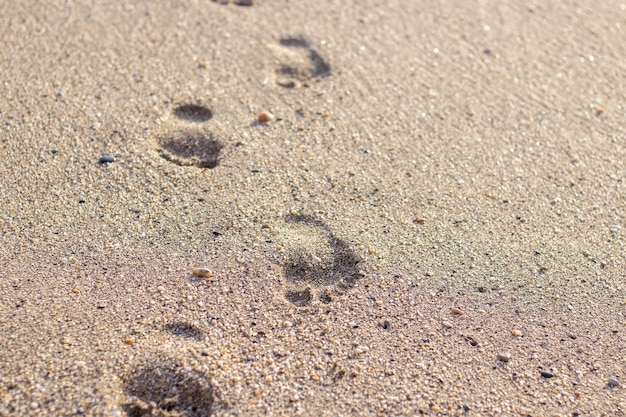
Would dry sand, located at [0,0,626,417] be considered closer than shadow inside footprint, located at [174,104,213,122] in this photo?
Yes

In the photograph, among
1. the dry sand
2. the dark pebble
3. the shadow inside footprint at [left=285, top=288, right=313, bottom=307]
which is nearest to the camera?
the dry sand

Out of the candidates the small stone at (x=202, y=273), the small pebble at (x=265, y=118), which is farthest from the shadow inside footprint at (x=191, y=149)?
the small stone at (x=202, y=273)

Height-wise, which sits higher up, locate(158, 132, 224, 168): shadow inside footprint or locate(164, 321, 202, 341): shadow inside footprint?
locate(158, 132, 224, 168): shadow inside footprint

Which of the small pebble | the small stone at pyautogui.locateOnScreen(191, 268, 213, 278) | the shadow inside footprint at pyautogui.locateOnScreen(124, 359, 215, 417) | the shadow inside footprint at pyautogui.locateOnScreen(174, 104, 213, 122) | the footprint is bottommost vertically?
the shadow inside footprint at pyautogui.locateOnScreen(124, 359, 215, 417)

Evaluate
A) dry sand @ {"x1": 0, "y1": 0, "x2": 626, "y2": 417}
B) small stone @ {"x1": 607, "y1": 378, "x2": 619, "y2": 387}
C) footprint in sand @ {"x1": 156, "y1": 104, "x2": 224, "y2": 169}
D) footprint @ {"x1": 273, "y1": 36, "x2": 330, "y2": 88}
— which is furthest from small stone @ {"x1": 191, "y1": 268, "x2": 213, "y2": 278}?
small stone @ {"x1": 607, "y1": 378, "x2": 619, "y2": 387}

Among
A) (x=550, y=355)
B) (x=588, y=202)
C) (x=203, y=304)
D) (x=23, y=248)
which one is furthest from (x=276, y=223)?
(x=588, y=202)

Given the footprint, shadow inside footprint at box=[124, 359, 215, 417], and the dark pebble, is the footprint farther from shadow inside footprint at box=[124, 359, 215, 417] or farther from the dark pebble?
shadow inside footprint at box=[124, 359, 215, 417]

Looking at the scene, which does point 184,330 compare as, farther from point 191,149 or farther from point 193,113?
point 193,113

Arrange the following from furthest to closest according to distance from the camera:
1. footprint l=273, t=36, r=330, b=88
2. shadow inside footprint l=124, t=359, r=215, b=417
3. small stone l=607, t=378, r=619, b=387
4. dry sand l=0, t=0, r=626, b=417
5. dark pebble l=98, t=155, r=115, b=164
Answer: footprint l=273, t=36, r=330, b=88 → dark pebble l=98, t=155, r=115, b=164 → small stone l=607, t=378, r=619, b=387 → dry sand l=0, t=0, r=626, b=417 → shadow inside footprint l=124, t=359, r=215, b=417
